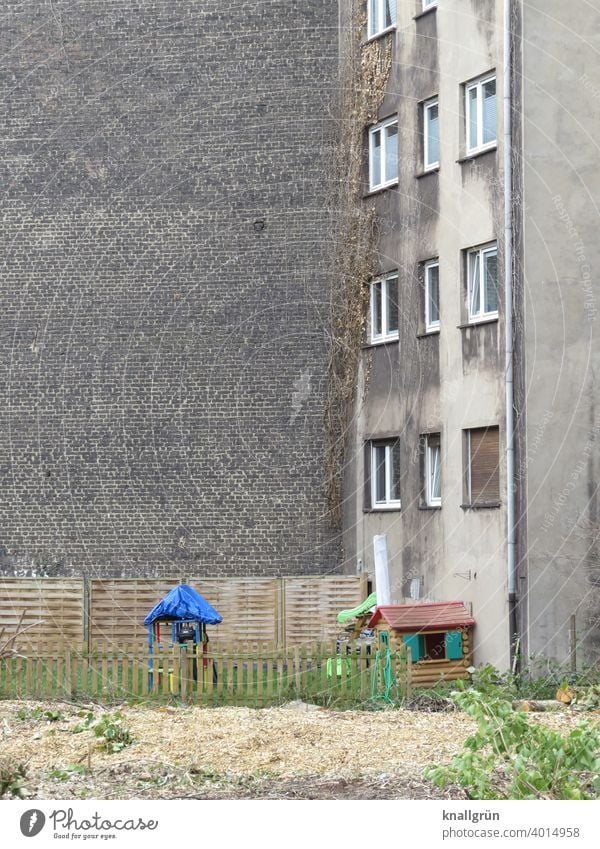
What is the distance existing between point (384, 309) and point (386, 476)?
2.99 meters

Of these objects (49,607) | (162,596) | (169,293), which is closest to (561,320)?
(169,293)

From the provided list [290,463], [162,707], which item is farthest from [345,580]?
[162,707]

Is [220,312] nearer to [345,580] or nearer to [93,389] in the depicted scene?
[93,389]

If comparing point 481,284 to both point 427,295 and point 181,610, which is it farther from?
point 181,610

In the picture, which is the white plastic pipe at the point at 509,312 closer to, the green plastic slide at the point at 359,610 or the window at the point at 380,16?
the green plastic slide at the point at 359,610

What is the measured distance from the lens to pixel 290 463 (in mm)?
25344

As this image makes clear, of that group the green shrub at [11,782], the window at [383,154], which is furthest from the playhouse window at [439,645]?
the green shrub at [11,782]

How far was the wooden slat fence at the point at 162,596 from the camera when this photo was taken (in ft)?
79.9

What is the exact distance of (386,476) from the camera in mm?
24000

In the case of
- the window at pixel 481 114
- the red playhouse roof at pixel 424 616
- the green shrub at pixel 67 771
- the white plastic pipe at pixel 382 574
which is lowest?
the green shrub at pixel 67 771

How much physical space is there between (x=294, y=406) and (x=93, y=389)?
3.95 metres

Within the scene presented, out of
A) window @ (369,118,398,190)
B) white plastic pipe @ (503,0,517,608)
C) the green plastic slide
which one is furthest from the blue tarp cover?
window @ (369,118,398,190)

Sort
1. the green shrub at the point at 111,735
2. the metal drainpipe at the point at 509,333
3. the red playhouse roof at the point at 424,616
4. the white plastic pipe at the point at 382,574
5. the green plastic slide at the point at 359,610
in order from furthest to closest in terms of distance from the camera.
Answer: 1. the green plastic slide at the point at 359,610
2. the white plastic pipe at the point at 382,574
3. the metal drainpipe at the point at 509,333
4. the red playhouse roof at the point at 424,616
5. the green shrub at the point at 111,735

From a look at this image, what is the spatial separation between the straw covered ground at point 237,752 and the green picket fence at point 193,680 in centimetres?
127
